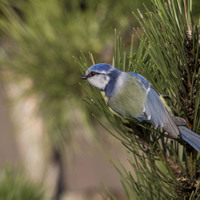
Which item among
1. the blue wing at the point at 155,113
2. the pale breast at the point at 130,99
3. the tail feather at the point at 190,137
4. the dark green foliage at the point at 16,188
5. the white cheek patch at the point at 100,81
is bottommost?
the dark green foliage at the point at 16,188

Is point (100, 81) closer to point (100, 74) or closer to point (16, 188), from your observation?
point (100, 74)

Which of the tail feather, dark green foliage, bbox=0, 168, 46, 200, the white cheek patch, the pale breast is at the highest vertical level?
the white cheek patch

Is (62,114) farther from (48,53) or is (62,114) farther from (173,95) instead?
(173,95)

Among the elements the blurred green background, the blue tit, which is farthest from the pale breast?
the blurred green background

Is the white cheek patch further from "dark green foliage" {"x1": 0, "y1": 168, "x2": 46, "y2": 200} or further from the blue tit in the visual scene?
"dark green foliage" {"x1": 0, "y1": 168, "x2": 46, "y2": 200}

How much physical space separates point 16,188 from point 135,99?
44 centimetres

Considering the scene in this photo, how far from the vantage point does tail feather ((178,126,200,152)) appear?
1.08ft

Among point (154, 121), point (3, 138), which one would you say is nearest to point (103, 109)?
point (154, 121)

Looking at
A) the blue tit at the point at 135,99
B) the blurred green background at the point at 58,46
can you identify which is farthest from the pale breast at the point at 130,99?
the blurred green background at the point at 58,46

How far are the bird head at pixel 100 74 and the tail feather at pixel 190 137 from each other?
0.09m

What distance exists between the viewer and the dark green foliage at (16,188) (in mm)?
713

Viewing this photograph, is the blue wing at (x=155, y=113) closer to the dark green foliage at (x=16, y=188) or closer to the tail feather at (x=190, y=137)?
the tail feather at (x=190, y=137)

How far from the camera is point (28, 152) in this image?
3.96 ft

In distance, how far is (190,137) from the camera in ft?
1.10
